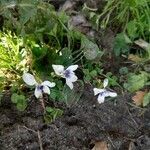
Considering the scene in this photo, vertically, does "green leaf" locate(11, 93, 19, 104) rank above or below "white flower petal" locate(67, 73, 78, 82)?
below

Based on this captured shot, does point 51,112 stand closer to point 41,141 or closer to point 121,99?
point 41,141

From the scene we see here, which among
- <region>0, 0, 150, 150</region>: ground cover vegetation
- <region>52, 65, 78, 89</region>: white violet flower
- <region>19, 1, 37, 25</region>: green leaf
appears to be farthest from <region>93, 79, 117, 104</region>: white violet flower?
<region>19, 1, 37, 25</region>: green leaf

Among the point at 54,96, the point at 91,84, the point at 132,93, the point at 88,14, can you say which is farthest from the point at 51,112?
the point at 88,14

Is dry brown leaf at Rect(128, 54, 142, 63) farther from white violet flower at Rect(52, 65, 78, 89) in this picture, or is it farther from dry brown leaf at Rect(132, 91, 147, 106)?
white violet flower at Rect(52, 65, 78, 89)

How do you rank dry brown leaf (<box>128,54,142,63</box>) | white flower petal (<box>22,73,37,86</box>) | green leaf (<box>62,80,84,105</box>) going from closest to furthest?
white flower petal (<box>22,73,37,86</box>) < green leaf (<box>62,80,84,105</box>) < dry brown leaf (<box>128,54,142,63</box>)

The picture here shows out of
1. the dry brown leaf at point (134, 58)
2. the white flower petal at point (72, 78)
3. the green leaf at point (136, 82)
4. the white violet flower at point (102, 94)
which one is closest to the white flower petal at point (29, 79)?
the white flower petal at point (72, 78)

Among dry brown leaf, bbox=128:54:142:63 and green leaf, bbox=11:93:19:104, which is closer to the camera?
green leaf, bbox=11:93:19:104

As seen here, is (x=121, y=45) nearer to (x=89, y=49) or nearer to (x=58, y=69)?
(x=89, y=49)

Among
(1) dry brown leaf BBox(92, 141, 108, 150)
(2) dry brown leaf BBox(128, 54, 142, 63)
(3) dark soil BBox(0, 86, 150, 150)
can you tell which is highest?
(2) dry brown leaf BBox(128, 54, 142, 63)
